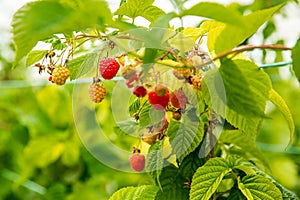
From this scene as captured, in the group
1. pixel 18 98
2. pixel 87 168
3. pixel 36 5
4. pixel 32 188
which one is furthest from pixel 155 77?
pixel 18 98

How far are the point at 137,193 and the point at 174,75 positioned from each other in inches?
10.7

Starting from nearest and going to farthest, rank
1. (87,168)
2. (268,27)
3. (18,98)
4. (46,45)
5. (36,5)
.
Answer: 1. (36,5)
2. (46,45)
3. (268,27)
4. (87,168)
5. (18,98)

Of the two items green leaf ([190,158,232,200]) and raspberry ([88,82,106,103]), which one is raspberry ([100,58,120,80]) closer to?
raspberry ([88,82,106,103])

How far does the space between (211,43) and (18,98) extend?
1.85 meters

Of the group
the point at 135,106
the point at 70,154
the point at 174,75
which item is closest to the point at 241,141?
the point at 135,106

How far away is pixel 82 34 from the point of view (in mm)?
738

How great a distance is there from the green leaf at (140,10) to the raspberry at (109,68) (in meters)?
0.09

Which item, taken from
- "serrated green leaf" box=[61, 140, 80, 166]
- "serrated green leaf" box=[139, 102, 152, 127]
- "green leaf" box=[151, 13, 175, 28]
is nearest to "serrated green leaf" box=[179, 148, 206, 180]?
"serrated green leaf" box=[139, 102, 152, 127]

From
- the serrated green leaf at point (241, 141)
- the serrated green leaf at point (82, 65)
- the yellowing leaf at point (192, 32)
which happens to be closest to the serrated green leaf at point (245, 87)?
the yellowing leaf at point (192, 32)

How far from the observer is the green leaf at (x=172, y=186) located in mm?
860

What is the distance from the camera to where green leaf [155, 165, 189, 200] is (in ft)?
2.82

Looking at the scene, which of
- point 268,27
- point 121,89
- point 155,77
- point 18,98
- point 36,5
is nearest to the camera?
point 36,5

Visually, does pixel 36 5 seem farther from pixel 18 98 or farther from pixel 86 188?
pixel 18 98

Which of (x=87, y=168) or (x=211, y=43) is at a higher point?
(x=211, y=43)
